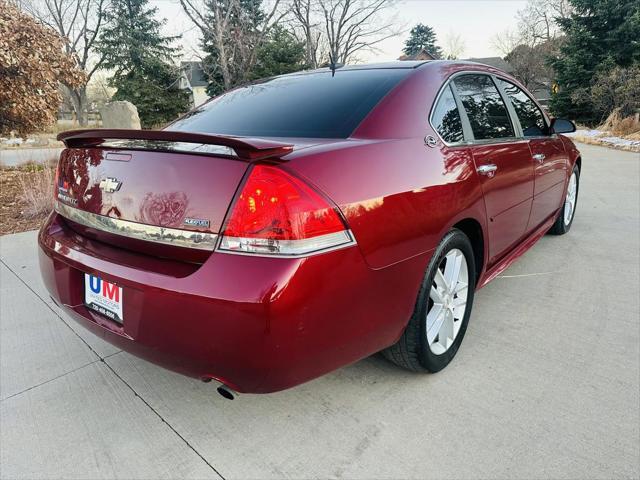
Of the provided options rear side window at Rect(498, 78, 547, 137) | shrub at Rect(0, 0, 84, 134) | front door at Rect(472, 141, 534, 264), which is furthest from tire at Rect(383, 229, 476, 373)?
shrub at Rect(0, 0, 84, 134)

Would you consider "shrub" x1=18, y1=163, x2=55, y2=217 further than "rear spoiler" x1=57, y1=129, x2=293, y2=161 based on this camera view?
Yes

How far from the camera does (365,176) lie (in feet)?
5.36

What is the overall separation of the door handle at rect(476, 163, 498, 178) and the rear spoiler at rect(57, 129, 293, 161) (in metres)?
1.19

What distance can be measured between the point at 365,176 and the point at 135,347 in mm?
1045

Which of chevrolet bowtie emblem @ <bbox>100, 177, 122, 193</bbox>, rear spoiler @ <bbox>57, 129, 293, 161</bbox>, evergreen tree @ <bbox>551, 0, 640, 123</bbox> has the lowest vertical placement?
chevrolet bowtie emblem @ <bbox>100, 177, 122, 193</bbox>

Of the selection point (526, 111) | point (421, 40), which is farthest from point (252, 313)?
point (421, 40)

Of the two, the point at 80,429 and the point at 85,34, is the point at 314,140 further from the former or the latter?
the point at 85,34

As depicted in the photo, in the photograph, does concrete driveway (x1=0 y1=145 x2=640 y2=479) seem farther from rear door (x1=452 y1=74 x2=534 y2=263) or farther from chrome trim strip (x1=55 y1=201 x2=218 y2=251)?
chrome trim strip (x1=55 y1=201 x2=218 y2=251)

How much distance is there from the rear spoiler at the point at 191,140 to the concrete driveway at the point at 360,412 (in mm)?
1134

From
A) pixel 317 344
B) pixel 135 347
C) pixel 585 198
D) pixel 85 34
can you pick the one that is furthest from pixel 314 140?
pixel 85 34

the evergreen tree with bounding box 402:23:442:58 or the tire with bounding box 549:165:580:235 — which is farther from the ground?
the evergreen tree with bounding box 402:23:442:58

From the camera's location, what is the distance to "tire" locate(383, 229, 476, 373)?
1943mm

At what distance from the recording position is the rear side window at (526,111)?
3.13 meters

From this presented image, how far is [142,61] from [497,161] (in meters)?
33.2
